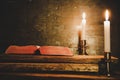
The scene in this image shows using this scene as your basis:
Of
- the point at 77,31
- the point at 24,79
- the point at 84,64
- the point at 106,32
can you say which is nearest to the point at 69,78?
the point at 84,64

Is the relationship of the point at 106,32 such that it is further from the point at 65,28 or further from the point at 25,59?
the point at 65,28

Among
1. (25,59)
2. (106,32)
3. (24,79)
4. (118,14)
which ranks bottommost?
(24,79)

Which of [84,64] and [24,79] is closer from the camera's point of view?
[24,79]

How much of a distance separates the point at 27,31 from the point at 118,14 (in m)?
1.41

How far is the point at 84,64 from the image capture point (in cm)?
204

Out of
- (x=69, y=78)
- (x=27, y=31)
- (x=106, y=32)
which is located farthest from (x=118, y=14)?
(x=69, y=78)

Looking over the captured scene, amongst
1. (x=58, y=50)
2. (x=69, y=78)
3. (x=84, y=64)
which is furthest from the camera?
(x=58, y=50)

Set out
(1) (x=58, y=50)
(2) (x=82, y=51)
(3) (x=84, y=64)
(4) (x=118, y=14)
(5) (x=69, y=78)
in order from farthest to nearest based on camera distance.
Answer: (4) (x=118, y=14), (2) (x=82, y=51), (1) (x=58, y=50), (3) (x=84, y=64), (5) (x=69, y=78)

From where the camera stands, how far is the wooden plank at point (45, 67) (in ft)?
6.61

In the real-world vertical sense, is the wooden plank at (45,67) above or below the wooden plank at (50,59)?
below

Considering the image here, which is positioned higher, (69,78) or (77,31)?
(77,31)

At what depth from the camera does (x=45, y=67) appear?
2018 mm

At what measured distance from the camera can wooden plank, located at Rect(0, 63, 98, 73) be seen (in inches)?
79.3

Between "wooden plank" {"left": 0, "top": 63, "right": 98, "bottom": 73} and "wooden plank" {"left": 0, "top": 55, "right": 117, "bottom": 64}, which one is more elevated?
"wooden plank" {"left": 0, "top": 55, "right": 117, "bottom": 64}
